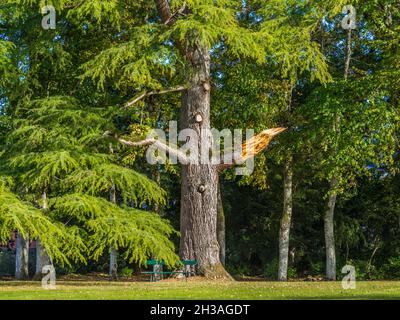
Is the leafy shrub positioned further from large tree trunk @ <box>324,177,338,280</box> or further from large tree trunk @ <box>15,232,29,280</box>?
large tree trunk @ <box>324,177,338,280</box>

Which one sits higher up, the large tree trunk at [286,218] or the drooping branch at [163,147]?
the drooping branch at [163,147]

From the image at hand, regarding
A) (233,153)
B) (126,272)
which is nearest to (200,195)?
(233,153)

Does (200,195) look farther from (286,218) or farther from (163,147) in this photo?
(286,218)

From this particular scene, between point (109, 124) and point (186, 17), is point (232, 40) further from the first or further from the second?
point (109, 124)

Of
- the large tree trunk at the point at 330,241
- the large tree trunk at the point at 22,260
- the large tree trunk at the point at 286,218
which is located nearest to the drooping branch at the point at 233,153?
the large tree trunk at the point at 286,218

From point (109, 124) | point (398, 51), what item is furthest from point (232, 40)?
point (398, 51)

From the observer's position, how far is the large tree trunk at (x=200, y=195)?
67.3 feet

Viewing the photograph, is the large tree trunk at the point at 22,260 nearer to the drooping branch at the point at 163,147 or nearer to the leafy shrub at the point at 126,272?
the leafy shrub at the point at 126,272

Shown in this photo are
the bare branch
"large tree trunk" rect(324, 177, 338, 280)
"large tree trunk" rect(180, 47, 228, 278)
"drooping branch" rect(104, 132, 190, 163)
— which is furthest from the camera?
"large tree trunk" rect(324, 177, 338, 280)

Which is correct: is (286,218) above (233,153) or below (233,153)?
below

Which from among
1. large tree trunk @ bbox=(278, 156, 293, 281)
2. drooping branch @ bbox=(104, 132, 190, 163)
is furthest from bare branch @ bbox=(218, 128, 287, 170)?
large tree trunk @ bbox=(278, 156, 293, 281)

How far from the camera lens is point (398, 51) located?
76.5 ft

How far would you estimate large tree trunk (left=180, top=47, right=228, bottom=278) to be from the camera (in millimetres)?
20500

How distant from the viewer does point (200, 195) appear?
2069cm
